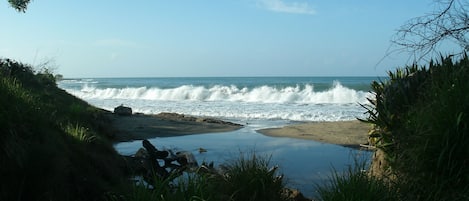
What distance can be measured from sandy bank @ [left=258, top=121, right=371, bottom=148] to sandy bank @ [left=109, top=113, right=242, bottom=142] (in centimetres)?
203

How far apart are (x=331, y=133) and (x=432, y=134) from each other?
11269 millimetres

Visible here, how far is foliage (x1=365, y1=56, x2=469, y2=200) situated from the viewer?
491 cm

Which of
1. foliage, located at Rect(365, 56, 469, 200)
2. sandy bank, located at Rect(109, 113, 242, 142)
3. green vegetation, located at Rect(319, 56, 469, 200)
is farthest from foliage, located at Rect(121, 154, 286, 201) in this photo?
sandy bank, located at Rect(109, 113, 242, 142)

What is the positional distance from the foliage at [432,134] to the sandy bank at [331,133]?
755cm

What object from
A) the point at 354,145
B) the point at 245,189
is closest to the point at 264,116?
the point at 354,145

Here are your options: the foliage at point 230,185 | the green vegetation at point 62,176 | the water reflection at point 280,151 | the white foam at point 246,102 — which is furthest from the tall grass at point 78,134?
the white foam at point 246,102

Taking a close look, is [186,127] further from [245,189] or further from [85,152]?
[245,189]

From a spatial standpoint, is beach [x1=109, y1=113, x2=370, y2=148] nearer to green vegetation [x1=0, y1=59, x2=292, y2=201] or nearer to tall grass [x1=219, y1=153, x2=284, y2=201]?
green vegetation [x1=0, y1=59, x2=292, y2=201]

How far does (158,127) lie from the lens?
680 inches

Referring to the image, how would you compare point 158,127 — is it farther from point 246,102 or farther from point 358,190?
point 246,102

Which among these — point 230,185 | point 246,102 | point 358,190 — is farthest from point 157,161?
point 246,102

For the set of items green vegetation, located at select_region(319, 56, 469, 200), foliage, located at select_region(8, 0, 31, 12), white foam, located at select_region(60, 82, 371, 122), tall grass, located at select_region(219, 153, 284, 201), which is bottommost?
white foam, located at select_region(60, 82, 371, 122)

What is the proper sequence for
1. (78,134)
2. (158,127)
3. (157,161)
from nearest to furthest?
(78,134), (157,161), (158,127)

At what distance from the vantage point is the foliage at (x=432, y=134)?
4910 millimetres
